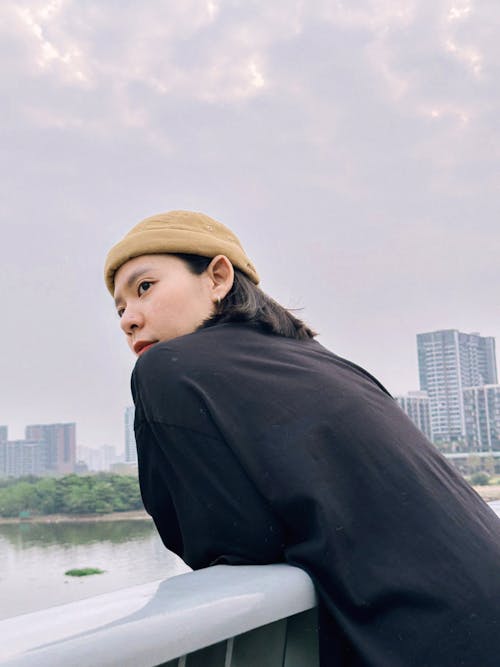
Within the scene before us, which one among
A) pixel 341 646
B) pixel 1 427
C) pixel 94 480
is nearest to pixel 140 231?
pixel 341 646

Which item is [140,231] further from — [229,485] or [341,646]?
[341,646]

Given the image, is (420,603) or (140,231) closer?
(420,603)

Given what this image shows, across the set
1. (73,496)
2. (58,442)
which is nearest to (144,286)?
(73,496)

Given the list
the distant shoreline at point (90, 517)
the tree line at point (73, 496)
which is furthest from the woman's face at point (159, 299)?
the distant shoreline at point (90, 517)

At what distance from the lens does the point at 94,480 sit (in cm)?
2709

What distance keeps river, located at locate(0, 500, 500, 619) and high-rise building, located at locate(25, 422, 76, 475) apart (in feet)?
32.2

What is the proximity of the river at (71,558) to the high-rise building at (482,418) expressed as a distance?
15094 mm

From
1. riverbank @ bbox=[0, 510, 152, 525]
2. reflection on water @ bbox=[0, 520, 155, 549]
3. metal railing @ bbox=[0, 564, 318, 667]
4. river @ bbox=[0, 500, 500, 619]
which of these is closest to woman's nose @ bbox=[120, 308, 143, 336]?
metal railing @ bbox=[0, 564, 318, 667]

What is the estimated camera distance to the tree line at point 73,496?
83.9ft

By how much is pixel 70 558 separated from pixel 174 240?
2937 cm

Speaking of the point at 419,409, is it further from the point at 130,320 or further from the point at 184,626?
the point at 184,626

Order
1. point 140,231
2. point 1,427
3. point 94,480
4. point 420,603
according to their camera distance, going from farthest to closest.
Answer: point 1,427, point 94,480, point 140,231, point 420,603

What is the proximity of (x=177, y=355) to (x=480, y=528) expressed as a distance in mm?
226

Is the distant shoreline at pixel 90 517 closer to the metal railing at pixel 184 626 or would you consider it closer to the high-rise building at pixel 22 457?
the high-rise building at pixel 22 457
